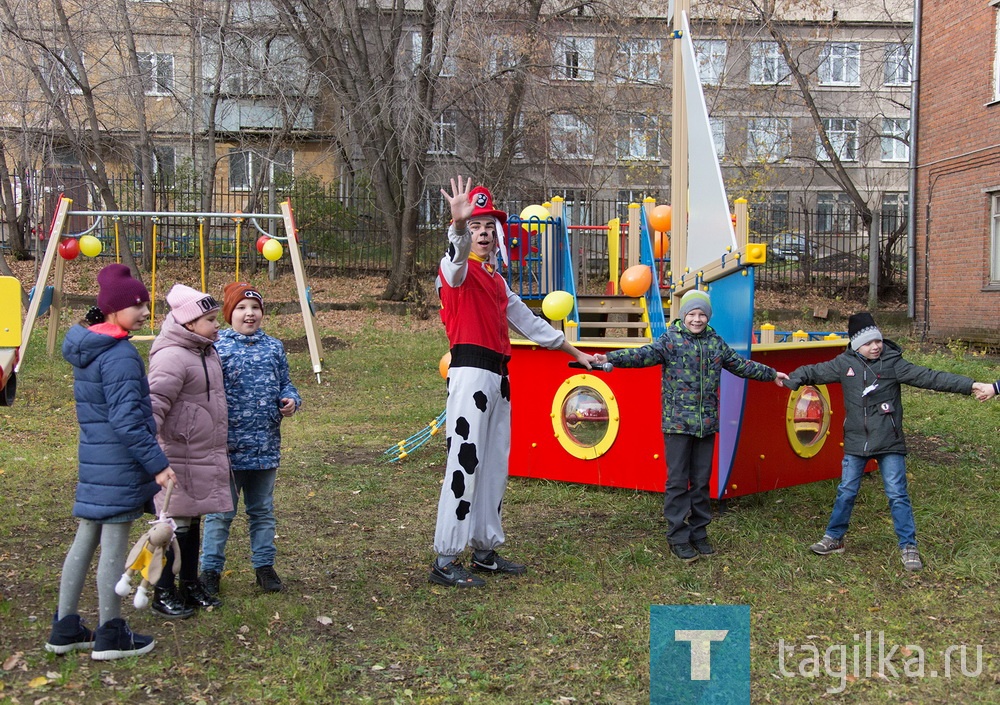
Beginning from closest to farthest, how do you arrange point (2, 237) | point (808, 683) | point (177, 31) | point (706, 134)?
point (808, 683)
point (706, 134)
point (177, 31)
point (2, 237)

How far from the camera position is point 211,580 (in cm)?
464

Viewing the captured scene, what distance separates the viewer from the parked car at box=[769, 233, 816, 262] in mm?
22328

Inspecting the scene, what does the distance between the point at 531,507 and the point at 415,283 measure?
13609 millimetres

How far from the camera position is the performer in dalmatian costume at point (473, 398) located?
4.83 metres

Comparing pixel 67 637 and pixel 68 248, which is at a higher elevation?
pixel 68 248

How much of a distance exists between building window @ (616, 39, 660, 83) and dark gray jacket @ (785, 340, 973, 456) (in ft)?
61.5

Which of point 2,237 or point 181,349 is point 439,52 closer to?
point 2,237

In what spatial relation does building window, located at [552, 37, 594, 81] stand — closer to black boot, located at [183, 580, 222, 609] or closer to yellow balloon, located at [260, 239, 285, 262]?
yellow balloon, located at [260, 239, 285, 262]

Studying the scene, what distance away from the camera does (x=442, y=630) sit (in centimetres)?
433

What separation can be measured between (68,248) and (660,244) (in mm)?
8076

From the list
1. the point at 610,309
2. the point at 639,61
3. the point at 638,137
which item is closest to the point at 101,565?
the point at 610,309

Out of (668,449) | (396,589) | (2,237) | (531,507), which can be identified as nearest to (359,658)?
(396,589)

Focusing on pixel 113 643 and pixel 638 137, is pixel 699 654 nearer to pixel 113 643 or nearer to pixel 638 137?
pixel 113 643

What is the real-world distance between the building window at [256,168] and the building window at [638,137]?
815 cm
